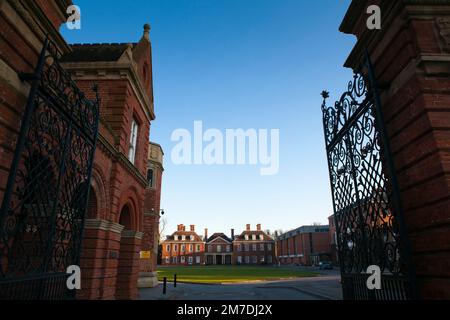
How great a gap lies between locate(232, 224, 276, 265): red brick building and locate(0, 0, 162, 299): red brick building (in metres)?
67.4

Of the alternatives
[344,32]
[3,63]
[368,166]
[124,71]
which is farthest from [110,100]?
[368,166]

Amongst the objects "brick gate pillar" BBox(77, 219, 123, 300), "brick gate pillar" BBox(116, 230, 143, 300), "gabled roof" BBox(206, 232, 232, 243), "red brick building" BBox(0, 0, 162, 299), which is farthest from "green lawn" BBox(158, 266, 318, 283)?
"gabled roof" BBox(206, 232, 232, 243)

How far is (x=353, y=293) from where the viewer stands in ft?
15.9

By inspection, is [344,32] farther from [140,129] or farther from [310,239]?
[310,239]

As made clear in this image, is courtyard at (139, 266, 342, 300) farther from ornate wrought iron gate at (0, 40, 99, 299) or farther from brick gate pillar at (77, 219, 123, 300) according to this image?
ornate wrought iron gate at (0, 40, 99, 299)

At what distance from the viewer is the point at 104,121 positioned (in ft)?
30.7

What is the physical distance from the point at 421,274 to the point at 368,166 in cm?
162

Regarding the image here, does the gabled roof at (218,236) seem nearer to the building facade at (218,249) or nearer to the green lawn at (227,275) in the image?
the building facade at (218,249)

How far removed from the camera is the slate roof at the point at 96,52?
11945 millimetres

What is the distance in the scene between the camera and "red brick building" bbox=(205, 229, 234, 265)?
77438 mm

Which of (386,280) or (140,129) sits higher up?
(140,129)

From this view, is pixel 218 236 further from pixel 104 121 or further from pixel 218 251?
pixel 104 121

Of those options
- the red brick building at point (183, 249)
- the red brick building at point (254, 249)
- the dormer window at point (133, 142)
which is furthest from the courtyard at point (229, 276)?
the red brick building at point (254, 249)
